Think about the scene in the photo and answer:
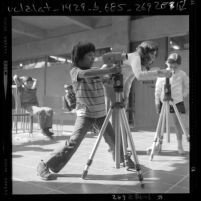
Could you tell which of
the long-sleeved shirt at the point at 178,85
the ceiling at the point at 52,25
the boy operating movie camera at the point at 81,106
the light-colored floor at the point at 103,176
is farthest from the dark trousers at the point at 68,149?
the ceiling at the point at 52,25

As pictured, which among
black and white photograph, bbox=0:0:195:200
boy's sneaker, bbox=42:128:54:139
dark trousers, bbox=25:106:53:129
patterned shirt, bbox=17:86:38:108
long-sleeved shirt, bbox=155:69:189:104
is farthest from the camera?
patterned shirt, bbox=17:86:38:108

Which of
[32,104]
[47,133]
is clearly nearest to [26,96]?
[32,104]

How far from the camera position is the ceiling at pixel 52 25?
841cm

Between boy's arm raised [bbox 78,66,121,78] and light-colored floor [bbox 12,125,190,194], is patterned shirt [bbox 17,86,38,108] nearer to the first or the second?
light-colored floor [bbox 12,125,190,194]

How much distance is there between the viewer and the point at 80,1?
177cm

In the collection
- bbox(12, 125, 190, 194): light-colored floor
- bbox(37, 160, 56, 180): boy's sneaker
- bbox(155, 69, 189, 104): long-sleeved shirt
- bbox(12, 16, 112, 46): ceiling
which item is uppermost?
bbox(12, 16, 112, 46): ceiling

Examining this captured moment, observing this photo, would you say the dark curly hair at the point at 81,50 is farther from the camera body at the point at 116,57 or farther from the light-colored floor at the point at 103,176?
the light-colored floor at the point at 103,176

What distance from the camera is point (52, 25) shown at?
9.48 meters

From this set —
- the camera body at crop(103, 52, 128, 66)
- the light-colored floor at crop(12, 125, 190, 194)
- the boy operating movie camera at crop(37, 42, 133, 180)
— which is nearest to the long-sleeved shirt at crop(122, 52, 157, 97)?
the camera body at crop(103, 52, 128, 66)

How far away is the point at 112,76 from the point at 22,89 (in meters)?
3.83

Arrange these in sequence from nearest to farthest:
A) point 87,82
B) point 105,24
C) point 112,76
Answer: point 112,76
point 87,82
point 105,24

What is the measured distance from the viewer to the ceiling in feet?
27.6

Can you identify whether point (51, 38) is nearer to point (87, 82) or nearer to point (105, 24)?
point (105, 24)
